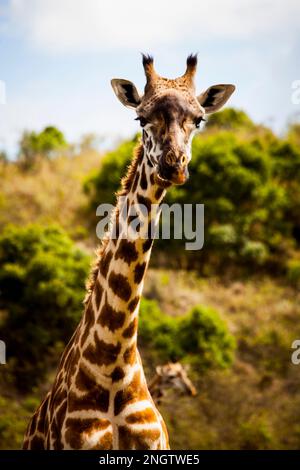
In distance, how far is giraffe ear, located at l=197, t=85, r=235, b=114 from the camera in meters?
4.85

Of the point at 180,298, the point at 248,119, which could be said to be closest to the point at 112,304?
the point at 180,298

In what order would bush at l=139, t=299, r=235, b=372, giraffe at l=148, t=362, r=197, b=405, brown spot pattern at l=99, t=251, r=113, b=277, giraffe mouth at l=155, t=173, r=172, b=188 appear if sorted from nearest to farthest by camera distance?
1. giraffe mouth at l=155, t=173, r=172, b=188
2. brown spot pattern at l=99, t=251, r=113, b=277
3. giraffe at l=148, t=362, r=197, b=405
4. bush at l=139, t=299, r=235, b=372

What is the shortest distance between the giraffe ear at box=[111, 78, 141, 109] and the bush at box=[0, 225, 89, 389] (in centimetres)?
826

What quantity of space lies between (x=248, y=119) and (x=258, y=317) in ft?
41.0

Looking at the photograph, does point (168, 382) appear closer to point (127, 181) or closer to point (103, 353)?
point (103, 353)

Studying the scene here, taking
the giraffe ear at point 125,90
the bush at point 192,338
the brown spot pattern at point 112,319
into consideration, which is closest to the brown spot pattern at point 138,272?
the brown spot pattern at point 112,319

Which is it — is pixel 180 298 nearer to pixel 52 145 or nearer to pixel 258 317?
pixel 258 317

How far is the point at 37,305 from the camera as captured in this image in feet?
42.0

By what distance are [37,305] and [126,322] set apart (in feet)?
28.9

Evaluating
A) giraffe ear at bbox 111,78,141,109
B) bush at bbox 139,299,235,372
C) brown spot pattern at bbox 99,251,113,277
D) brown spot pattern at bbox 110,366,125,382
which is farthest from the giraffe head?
bush at bbox 139,299,235,372

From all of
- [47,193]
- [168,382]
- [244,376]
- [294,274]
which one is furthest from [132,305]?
[47,193]

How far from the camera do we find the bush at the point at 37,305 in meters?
12.4

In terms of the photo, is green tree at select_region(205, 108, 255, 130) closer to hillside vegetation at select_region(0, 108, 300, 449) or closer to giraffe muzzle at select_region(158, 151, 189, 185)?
hillside vegetation at select_region(0, 108, 300, 449)

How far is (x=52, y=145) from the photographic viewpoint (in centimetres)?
2220
